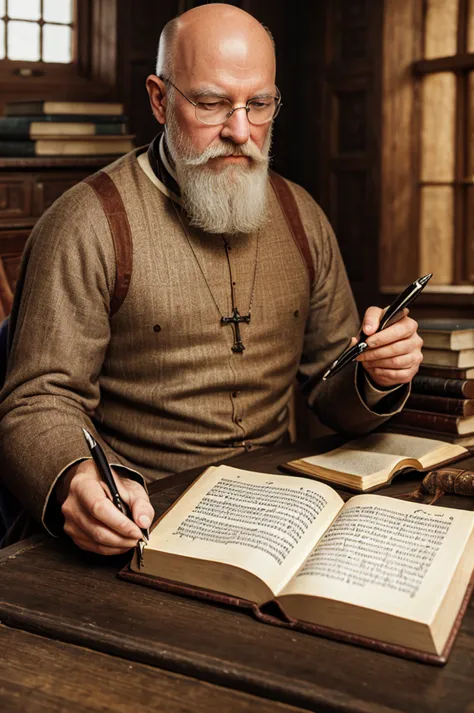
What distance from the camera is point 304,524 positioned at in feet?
4.99

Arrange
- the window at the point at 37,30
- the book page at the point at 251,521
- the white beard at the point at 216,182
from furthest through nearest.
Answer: the window at the point at 37,30 < the white beard at the point at 216,182 < the book page at the point at 251,521

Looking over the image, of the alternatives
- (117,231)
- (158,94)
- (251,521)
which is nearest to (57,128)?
(158,94)

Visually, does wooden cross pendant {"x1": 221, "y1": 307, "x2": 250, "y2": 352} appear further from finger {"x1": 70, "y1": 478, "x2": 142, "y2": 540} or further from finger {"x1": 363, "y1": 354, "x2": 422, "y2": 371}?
finger {"x1": 70, "y1": 478, "x2": 142, "y2": 540}

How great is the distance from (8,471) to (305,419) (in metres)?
2.82

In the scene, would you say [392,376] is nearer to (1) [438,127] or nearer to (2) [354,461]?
(2) [354,461]

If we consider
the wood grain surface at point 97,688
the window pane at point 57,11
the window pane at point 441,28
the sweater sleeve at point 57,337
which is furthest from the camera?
the window pane at point 57,11

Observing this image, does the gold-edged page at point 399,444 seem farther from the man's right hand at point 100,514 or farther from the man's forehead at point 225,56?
the man's forehead at point 225,56

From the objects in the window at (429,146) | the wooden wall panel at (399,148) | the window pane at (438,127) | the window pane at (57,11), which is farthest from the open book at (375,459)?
the window pane at (57,11)

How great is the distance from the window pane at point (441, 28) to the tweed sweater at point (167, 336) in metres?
2.09

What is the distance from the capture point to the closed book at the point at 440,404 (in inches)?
89.0

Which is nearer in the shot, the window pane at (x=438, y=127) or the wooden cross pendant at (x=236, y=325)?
the wooden cross pendant at (x=236, y=325)

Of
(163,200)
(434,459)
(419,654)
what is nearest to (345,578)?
(419,654)

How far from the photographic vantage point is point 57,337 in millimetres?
2033

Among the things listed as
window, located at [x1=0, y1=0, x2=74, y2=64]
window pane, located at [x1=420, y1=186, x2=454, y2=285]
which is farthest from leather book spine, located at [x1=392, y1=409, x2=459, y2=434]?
window, located at [x1=0, y1=0, x2=74, y2=64]
